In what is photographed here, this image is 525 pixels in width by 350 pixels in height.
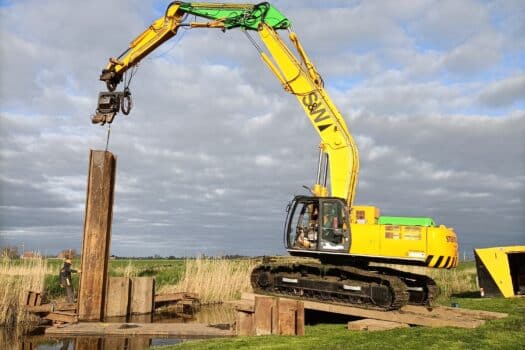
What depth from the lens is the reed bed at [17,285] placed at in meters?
14.3

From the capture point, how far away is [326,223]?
13.3 m

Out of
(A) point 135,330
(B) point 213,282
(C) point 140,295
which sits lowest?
(A) point 135,330

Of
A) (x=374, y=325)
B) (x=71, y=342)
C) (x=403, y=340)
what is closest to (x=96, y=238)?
(x=71, y=342)

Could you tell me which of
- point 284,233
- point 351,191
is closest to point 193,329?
point 284,233

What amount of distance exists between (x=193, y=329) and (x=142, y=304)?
453cm

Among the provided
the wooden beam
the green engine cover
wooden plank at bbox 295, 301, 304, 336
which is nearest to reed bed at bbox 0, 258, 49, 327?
the wooden beam

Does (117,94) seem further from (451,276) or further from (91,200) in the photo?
(451,276)

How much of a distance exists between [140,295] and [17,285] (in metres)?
3.50

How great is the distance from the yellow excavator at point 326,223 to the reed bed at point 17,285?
17.0 feet

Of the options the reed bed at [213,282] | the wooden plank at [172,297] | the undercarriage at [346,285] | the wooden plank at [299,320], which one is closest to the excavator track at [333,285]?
the undercarriage at [346,285]

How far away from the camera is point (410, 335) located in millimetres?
9375

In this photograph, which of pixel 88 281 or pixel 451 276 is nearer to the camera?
pixel 88 281

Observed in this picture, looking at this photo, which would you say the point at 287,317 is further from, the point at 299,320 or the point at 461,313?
the point at 461,313

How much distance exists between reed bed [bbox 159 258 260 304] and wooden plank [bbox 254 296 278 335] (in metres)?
8.44
